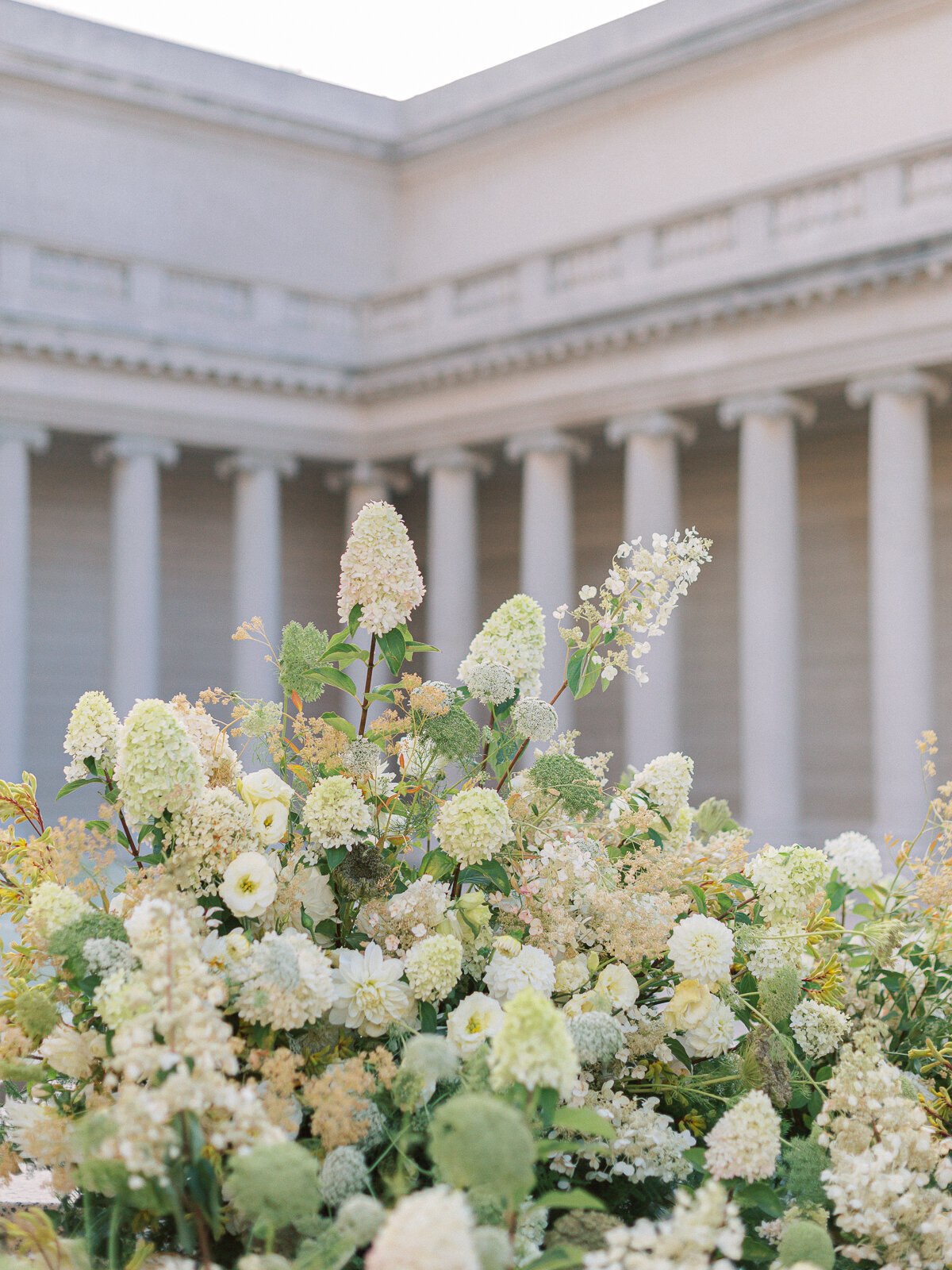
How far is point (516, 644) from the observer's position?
350 cm

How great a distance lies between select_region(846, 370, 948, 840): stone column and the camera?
71.9 ft

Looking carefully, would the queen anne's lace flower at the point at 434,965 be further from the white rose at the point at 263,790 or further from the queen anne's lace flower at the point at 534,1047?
the queen anne's lace flower at the point at 534,1047

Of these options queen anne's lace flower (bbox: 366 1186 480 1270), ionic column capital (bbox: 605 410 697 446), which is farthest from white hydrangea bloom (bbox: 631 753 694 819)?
ionic column capital (bbox: 605 410 697 446)

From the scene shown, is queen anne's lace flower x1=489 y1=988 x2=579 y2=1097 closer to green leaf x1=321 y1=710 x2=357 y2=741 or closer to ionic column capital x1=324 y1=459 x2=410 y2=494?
green leaf x1=321 y1=710 x2=357 y2=741

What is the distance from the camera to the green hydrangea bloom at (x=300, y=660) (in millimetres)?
3344

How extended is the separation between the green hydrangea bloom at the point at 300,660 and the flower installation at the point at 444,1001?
0.03 metres

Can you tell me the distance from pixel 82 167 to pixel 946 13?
1768cm

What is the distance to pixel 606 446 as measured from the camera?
29172mm

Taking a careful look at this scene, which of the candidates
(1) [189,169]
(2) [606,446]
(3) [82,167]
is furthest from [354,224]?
(2) [606,446]

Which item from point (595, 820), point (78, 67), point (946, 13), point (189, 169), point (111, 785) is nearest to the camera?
point (111, 785)

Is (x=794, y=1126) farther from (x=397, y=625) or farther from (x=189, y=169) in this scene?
(x=189, y=169)

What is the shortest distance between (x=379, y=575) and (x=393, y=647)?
18 cm

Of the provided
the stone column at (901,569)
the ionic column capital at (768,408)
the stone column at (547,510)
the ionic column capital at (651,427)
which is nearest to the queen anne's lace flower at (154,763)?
the stone column at (901,569)

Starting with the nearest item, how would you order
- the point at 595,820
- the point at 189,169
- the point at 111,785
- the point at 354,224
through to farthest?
1. the point at 111,785
2. the point at 595,820
3. the point at 189,169
4. the point at 354,224
